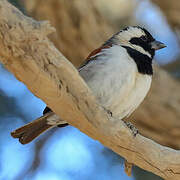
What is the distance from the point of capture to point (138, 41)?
13.1 ft

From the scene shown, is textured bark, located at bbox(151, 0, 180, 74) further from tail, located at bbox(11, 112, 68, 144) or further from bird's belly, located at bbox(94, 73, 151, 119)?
tail, located at bbox(11, 112, 68, 144)

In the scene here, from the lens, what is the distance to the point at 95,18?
4668mm

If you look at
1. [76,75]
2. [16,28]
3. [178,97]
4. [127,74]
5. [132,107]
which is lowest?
[178,97]

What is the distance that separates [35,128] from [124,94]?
59 cm

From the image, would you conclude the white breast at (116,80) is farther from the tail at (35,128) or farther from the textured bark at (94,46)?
the textured bark at (94,46)

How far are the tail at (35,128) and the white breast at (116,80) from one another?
1.04ft

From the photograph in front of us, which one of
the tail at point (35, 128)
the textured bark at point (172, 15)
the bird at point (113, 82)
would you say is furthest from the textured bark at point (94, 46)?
the tail at point (35, 128)

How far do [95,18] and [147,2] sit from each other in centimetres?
102

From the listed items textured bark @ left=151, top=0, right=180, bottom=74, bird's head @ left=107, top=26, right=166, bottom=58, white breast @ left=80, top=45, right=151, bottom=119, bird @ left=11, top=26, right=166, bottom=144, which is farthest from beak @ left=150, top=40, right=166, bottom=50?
textured bark @ left=151, top=0, right=180, bottom=74

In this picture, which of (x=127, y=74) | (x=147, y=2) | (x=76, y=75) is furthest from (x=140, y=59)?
(x=147, y=2)

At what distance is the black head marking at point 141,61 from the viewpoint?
3549 millimetres

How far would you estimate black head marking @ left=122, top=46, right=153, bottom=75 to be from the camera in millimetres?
3549

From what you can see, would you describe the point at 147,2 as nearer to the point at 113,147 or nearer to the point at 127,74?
the point at 127,74

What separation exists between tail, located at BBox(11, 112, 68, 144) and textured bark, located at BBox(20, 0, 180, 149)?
46.6 inches
